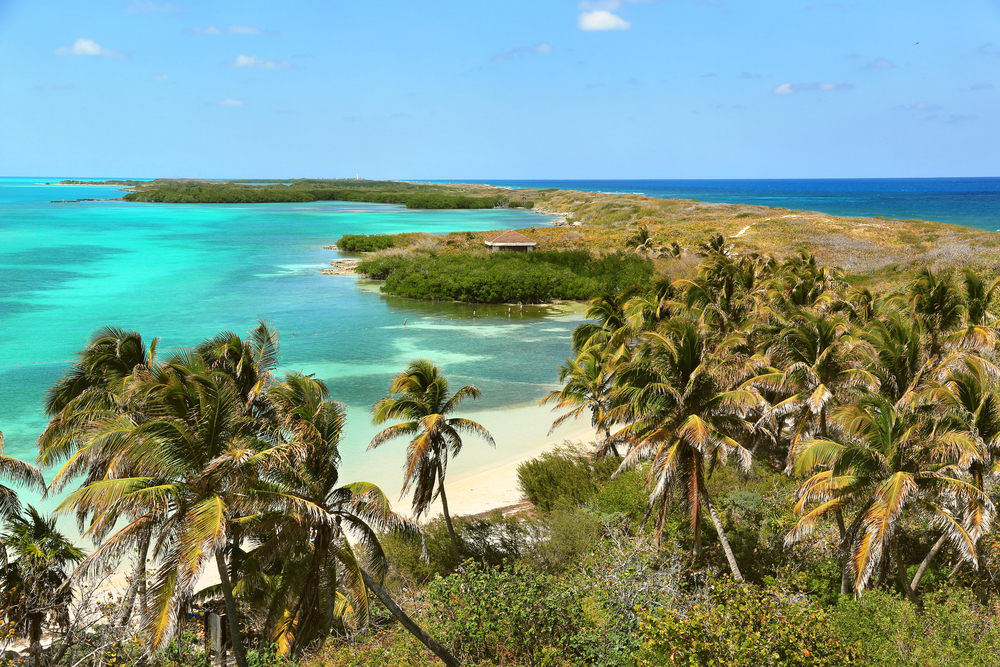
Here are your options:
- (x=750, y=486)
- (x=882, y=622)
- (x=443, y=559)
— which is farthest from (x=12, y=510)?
(x=750, y=486)

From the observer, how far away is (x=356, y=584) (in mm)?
11453

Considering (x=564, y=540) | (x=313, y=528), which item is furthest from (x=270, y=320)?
(x=313, y=528)

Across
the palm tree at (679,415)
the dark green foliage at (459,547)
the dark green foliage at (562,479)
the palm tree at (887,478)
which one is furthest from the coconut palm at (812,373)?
the dark green foliage at (459,547)

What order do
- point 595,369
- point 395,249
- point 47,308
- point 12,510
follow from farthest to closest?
point 395,249 < point 47,308 < point 595,369 < point 12,510

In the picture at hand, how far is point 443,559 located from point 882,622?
9910 millimetres

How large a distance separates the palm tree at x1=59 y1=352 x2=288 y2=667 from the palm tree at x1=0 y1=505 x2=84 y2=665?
277 centimetres

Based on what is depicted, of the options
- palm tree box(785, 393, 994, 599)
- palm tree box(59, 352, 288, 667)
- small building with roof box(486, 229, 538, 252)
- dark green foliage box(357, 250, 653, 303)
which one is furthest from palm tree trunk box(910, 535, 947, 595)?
small building with roof box(486, 229, 538, 252)

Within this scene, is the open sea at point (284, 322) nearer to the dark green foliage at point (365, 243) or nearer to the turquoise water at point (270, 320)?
the turquoise water at point (270, 320)

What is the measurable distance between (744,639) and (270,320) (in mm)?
45897

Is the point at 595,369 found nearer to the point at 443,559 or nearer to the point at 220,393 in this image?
the point at 443,559

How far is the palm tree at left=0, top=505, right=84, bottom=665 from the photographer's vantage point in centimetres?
1251

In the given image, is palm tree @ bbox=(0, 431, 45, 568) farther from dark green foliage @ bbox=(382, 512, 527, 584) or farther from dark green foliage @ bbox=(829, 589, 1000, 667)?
dark green foliage @ bbox=(829, 589, 1000, 667)

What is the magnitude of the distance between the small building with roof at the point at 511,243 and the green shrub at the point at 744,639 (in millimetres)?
62134

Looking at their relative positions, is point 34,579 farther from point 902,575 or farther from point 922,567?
point 922,567
